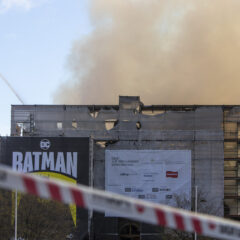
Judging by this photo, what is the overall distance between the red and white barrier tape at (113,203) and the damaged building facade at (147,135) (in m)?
48.2

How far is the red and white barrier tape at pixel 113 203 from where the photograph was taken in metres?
5.11

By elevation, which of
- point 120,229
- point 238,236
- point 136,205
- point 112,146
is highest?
point 112,146

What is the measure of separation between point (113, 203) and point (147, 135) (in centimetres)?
5060

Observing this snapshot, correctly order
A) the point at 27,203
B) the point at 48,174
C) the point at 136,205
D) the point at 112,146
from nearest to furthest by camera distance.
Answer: the point at 136,205
the point at 27,203
the point at 48,174
the point at 112,146

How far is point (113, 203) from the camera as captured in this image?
551 cm

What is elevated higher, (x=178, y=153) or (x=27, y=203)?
(x=178, y=153)

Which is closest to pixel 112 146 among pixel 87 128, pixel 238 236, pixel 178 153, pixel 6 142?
pixel 87 128

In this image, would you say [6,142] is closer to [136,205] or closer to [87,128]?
[87,128]

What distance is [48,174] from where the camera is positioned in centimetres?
5281

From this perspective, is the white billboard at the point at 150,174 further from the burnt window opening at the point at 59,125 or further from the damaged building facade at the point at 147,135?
the burnt window opening at the point at 59,125

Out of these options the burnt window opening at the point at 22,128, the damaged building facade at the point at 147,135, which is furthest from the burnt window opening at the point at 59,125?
the burnt window opening at the point at 22,128

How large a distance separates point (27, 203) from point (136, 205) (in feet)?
137

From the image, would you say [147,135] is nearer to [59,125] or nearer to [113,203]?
[59,125]

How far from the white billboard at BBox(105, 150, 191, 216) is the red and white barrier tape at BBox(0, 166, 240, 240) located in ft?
161
